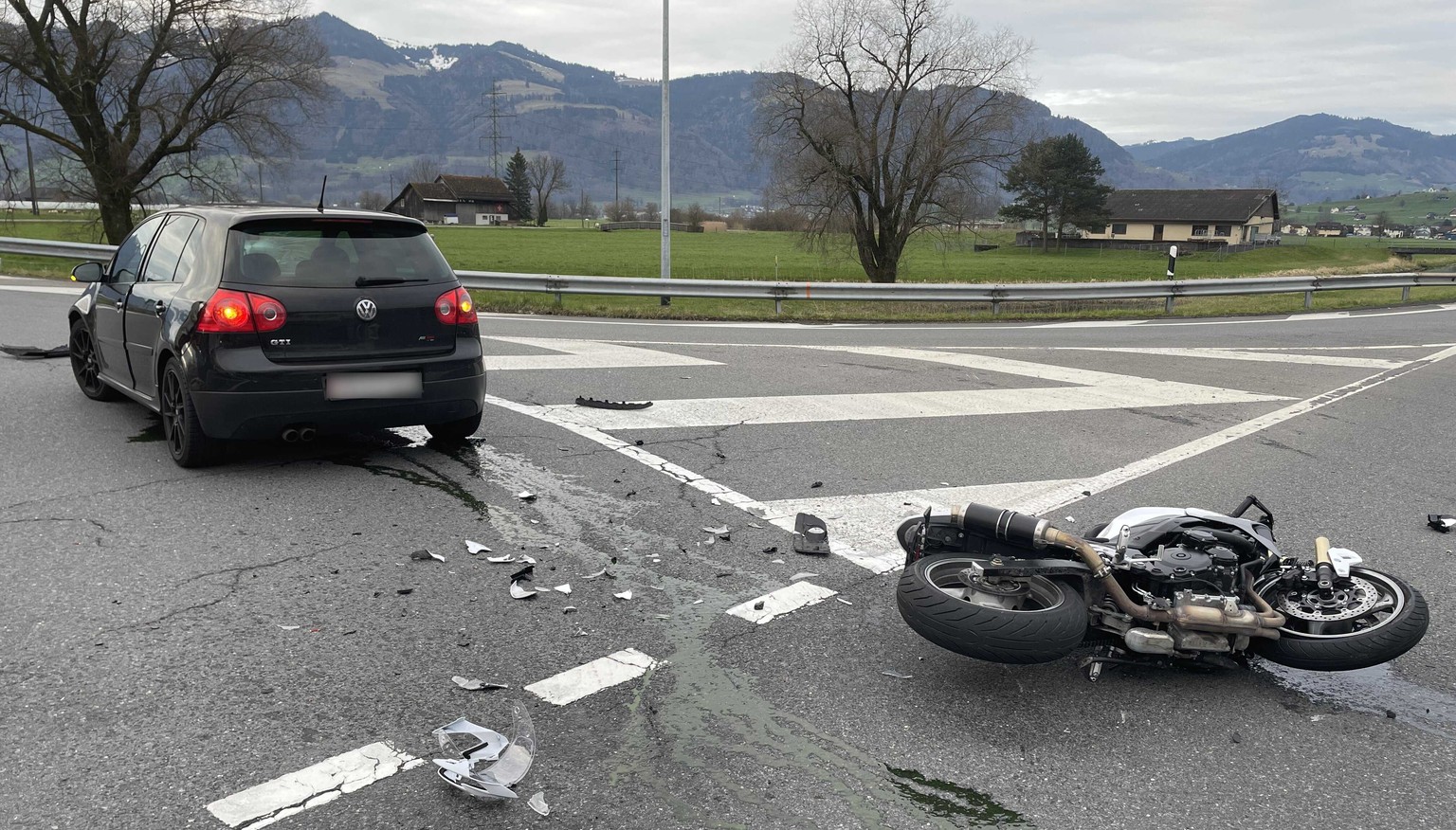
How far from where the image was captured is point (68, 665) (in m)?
3.44

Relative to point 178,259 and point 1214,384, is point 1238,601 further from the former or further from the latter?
point 1214,384

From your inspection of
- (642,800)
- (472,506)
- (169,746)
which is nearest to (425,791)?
(642,800)

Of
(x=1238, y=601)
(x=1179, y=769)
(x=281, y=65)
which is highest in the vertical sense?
(x=281, y=65)

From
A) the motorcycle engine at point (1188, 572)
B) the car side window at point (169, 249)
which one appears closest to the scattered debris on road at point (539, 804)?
the motorcycle engine at point (1188, 572)

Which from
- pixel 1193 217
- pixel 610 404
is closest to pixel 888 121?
pixel 610 404

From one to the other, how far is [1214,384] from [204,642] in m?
9.59

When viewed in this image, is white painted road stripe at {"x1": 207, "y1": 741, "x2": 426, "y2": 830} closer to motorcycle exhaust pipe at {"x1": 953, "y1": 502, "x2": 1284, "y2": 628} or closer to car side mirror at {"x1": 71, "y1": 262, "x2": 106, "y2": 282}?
motorcycle exhaust pipe at {"x1": 953, "y1": 502, "x2": 1284, "y2": 628}

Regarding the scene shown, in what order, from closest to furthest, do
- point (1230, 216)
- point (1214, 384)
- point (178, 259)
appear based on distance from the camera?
point (178, 259), point (1214, 384), point (1230, 216)

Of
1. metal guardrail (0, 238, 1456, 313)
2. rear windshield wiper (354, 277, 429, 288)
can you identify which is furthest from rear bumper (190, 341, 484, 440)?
metal guardrail (0, 238, 1456, 313)

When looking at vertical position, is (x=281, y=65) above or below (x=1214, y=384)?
above

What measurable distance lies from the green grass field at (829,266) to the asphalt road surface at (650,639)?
11.1 metres

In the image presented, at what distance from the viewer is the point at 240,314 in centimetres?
557

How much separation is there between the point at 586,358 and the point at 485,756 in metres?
7.97

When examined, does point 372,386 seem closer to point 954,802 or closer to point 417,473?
point 417,473
